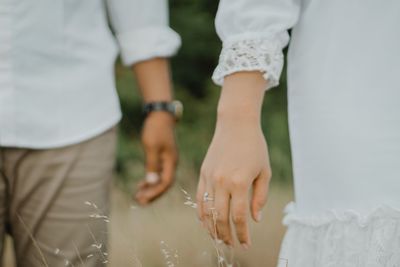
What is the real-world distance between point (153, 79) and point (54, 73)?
14.8 inches

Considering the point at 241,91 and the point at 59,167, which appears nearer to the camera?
the point at 241,91

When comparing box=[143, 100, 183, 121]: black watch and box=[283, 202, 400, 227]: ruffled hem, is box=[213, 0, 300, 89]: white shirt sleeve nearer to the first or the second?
box=[283, 202, 400, 227]: ruffled hem

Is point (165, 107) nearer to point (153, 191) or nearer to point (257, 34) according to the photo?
point (153, 191)

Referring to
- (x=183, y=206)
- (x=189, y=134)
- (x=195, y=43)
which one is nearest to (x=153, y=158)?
(x=183, y=206)

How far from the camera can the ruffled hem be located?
1.61 m

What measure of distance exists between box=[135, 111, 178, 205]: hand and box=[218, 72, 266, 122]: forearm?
69 cm

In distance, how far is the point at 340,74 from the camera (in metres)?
1.68

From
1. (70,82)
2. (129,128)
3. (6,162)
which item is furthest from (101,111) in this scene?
Result: (129,128)

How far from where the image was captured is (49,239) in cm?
209

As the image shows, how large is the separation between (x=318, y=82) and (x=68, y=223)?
2.35 ft

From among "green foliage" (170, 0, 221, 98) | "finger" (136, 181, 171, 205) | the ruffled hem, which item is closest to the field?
"finger" (136, 181, 171, 205)

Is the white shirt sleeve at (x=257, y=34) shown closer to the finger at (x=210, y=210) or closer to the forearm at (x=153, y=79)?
the finger at (x=210, y=210)

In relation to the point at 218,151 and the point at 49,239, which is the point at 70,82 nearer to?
the point at 49,239

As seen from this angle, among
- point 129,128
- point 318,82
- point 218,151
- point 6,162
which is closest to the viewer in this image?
point 218,151
